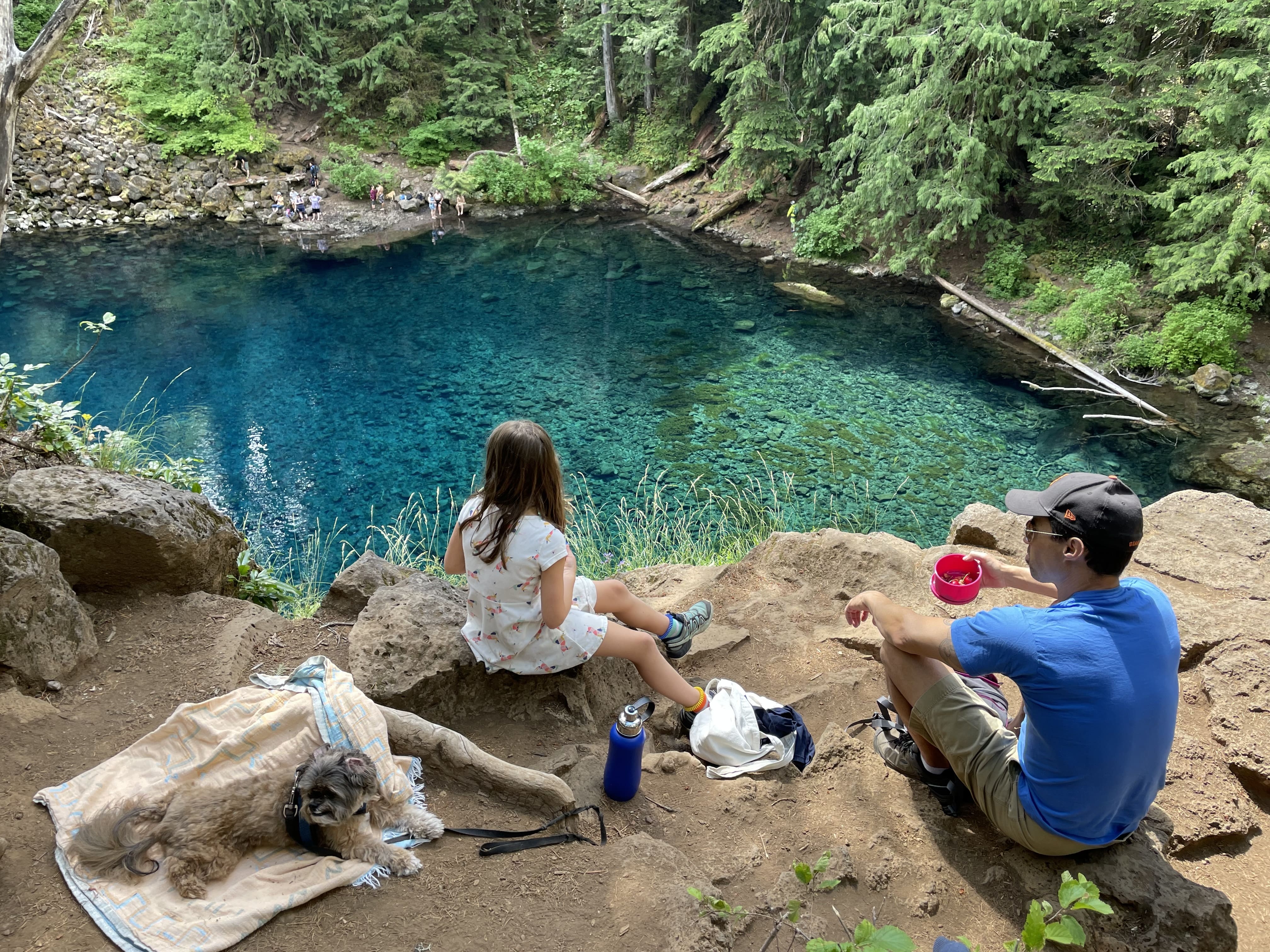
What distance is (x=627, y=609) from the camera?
3521mm

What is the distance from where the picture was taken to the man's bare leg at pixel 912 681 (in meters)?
2.72

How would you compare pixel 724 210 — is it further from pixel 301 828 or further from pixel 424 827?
pixel 301 828

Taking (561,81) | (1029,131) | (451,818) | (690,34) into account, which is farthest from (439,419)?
(561,81)

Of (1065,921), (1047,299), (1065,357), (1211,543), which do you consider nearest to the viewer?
(1065,921)

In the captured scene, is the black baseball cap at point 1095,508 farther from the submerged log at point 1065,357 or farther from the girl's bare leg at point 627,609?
the submerged log at point 1065,357

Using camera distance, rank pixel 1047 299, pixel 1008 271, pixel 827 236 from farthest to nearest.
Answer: pixel 827 236 < pixel 1008 271 < pixel 1047 299

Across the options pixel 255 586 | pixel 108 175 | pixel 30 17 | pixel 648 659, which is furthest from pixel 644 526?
pixel 30 17

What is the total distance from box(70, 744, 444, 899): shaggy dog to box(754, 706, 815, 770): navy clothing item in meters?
1.53

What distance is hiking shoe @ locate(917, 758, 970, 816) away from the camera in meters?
2.83

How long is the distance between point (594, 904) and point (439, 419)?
9435 mm

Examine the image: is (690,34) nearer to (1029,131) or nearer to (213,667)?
(1029,131)

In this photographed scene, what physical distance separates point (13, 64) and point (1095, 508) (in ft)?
15.6

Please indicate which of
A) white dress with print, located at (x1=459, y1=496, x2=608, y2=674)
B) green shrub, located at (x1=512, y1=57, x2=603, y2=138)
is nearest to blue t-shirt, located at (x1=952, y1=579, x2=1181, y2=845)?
white dress with print, located at (x1=459, y1=496, x2=608, y2=674)

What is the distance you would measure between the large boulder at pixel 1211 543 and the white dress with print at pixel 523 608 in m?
3.21
